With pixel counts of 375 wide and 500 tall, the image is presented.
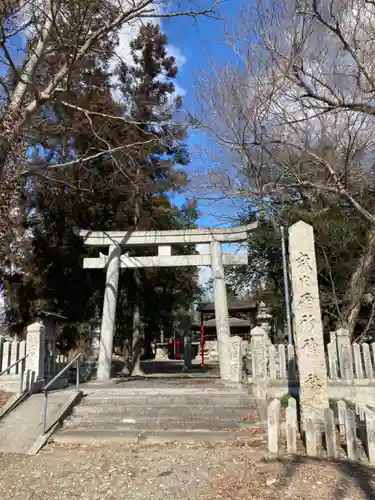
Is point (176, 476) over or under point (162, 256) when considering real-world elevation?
under

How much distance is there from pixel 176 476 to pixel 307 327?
123 inches

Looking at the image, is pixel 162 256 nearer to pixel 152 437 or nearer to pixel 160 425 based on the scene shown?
pixel 160 425

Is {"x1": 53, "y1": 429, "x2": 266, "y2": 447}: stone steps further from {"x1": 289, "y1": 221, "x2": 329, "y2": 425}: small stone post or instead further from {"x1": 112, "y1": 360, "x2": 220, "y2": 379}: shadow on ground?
{"x1": 112, "y1": 360, "x2": 220, "y2": 379}: shadow on ground

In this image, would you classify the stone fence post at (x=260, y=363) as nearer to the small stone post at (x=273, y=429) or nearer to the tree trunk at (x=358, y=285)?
the small stone post at (x=273, y=429)

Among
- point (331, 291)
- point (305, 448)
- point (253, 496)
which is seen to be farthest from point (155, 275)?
point (253, 496)

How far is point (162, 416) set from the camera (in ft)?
26.0

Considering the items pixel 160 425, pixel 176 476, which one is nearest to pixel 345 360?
pixel 160 425

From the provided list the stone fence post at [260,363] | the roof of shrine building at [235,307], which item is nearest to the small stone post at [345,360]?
the stone fence post at [260,363]

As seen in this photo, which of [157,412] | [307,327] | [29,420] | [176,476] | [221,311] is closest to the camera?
[176,476]

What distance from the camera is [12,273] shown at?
57.8ft

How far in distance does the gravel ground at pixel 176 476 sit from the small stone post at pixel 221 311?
5873mm

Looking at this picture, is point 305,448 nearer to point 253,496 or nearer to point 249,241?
point 253,496

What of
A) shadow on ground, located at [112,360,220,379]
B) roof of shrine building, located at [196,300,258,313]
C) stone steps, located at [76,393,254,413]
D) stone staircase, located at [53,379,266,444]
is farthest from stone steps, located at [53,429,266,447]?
roof of shrine building, located at [196,300,258,313]

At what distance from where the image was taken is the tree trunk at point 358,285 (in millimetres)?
15164
